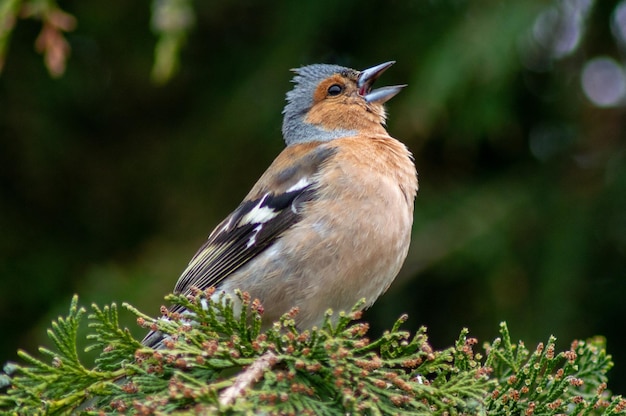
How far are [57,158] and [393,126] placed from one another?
2426 millimetres

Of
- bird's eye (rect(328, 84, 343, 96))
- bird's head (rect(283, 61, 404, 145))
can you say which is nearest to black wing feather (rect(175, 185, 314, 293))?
bird's head (rect(283, 61, 404, 145))

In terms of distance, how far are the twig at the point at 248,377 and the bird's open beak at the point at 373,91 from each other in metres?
2.32

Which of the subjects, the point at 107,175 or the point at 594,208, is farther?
the point at 107,175

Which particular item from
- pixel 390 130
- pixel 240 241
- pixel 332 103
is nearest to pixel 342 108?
pixel 332 103

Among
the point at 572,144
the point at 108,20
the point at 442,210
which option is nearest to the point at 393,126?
the point at 442,210

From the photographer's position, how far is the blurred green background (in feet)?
15.3

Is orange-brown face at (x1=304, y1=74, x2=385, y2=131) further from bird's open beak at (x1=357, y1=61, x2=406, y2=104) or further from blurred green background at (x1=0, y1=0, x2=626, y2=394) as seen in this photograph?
blurred green background at (x1=0, y1=0, x2=626, y2=394)

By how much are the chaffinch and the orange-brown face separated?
19cm

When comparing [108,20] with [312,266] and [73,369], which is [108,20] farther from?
[73,369]

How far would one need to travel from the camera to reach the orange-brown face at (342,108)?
170 inches

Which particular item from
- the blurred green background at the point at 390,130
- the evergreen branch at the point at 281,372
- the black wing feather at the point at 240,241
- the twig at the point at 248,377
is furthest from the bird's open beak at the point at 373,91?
the twig at the point at 248,377

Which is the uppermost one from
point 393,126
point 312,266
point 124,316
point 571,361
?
point 393,126

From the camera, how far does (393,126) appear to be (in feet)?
16.2

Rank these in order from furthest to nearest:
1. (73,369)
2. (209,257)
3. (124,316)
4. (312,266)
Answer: (124,316) < (209,257) < (312,266) < (73,369)
